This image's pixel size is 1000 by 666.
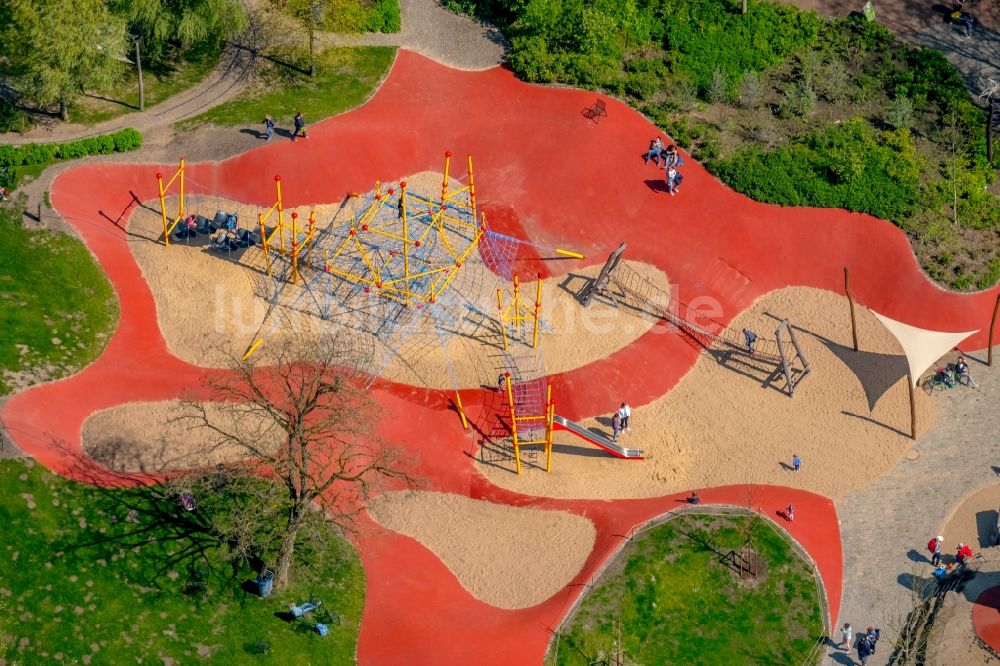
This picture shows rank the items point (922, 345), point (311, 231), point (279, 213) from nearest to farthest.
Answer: point (922, 345) → point (279, 213) → point (311, 231)

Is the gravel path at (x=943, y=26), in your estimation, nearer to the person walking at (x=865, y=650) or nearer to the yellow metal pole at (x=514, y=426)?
the yellow metal pole at (x=514, y=426)

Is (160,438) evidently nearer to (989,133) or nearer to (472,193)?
(472,193)

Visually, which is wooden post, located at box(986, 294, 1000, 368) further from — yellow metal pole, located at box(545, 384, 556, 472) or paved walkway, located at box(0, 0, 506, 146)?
paved walkway, located at box(0, 0, 506, 146)

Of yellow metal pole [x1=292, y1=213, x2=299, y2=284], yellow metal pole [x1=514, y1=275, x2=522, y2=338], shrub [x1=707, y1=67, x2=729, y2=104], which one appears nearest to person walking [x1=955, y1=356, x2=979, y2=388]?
shrub [x1=707, y1=67, x2=729, y2=104]

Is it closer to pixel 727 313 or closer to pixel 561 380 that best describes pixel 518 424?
pixel 561 380

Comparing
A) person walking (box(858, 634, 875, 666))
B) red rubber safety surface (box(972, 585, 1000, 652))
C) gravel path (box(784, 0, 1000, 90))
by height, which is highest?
gravel path (box(784, 0, 1000, 90))

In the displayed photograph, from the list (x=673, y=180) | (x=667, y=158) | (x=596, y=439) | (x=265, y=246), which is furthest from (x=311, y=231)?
(x=667, y=158)
